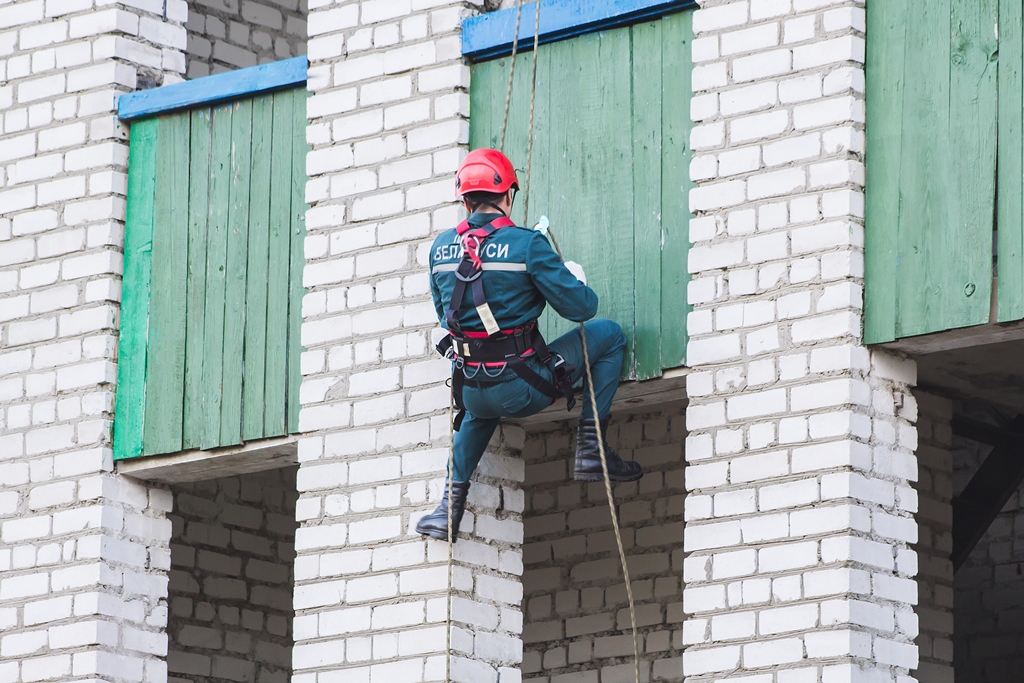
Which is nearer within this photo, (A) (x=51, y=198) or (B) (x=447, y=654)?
(B) (x=447, y=654)

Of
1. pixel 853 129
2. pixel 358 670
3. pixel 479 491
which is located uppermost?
pixel 853 129

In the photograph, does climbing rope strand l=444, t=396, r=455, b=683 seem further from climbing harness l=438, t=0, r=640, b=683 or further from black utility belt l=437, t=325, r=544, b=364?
black utility belt l=437, t=325, r=544, b=364

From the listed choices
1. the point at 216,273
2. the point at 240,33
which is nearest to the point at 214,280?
the point at 216,273

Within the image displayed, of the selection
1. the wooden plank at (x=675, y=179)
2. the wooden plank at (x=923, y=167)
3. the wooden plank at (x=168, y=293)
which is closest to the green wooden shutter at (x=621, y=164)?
the wooden plank at (x=675, y=179)

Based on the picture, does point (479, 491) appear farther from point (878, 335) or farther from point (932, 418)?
point (932, 418)

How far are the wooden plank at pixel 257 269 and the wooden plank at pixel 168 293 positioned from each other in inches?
16.5

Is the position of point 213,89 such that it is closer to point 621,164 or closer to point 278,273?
point 278,273

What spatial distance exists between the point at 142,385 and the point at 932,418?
13.8ft

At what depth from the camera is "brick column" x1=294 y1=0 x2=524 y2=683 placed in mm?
9453

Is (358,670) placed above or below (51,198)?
below

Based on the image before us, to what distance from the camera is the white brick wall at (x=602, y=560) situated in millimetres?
11578

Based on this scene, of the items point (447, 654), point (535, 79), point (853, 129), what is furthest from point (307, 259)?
point (853, 129)

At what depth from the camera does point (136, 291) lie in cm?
1088

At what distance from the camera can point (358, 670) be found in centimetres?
953
